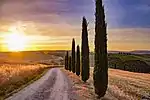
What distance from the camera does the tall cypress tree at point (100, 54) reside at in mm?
22688

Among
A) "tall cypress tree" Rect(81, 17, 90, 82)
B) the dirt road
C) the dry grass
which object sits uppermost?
"tall cypress tree" Rect(81, 17, 90, 82)

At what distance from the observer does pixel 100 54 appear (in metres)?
23.3

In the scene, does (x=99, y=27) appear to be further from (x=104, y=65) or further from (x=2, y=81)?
(x=2, y=81)

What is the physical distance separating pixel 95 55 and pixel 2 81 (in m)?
9.57

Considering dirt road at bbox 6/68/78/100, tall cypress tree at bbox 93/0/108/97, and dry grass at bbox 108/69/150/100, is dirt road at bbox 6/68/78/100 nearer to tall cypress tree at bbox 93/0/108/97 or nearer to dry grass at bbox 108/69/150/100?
tall cypress tree at bbox 93/0/108/97

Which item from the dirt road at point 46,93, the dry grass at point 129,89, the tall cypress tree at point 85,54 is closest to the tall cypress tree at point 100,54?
the dry grass at point 129,89

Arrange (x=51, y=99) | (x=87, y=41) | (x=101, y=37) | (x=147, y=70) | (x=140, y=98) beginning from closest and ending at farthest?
(x=51, y=99) < (x=140, y=98) < (x=101, y=37) < (x=87, y=41) < (x=147, y=70)

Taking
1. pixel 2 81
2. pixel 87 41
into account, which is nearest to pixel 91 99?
pixel 2 81

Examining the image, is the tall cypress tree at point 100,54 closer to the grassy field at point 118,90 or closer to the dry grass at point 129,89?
the grassy field at point 118,90

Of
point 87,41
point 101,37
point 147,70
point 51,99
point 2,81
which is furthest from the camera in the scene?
point 147,70

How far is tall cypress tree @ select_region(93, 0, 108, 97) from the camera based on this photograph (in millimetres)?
22688

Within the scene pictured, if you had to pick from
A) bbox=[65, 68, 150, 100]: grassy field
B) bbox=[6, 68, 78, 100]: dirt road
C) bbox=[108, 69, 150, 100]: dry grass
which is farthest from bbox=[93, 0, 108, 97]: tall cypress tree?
bbox=[6, 68, 78, 100]: dirt road

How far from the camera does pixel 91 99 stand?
2067cm

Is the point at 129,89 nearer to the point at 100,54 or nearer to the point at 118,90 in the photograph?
the point at 118,90
